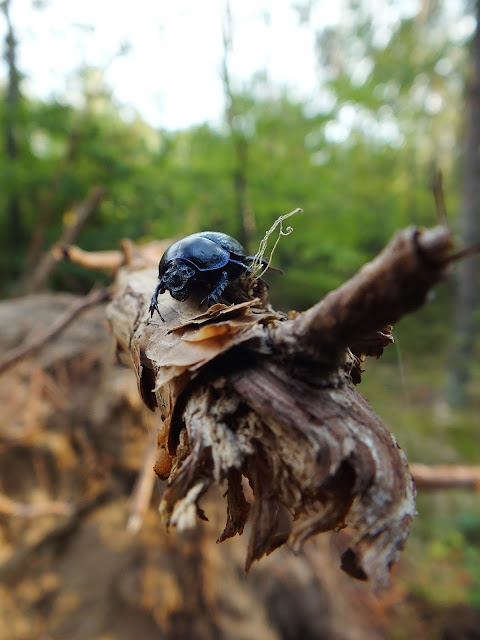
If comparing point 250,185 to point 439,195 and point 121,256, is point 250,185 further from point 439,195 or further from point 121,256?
point 439,195

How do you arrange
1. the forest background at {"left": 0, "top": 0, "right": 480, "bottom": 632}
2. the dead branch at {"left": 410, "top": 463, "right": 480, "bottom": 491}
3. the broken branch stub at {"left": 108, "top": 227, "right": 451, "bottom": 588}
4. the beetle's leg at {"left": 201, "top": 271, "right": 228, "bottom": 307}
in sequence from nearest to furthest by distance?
1. the broken branch stub at {"left": 108, "top": 227, "right": 451, "bottom": 588}
2. the beetle's leg at {"left": 201, "top": 271, "right": 228, "bottom": 307}
3. the dead branch at {"left": 410, "top": 463, "right": 480, "bottom": 491}
4. the forest background at {"left": 0, "top": 0, "right": 480, "bottom": 632}

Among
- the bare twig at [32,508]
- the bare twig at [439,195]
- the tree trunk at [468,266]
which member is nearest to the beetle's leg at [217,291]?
the bare twig at [439,195]

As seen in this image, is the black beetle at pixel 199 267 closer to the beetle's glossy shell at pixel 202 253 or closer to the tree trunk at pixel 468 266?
the beetle's glossy shell at pixel 202 253

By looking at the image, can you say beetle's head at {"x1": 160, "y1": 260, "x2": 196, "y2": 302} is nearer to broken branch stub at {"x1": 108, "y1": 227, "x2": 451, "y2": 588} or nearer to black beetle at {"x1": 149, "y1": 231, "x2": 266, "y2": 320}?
black beetle at {"x1": 149, "y1": 231, "x2": 266, "y2": 320}

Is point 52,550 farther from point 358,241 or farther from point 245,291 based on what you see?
point 358,241

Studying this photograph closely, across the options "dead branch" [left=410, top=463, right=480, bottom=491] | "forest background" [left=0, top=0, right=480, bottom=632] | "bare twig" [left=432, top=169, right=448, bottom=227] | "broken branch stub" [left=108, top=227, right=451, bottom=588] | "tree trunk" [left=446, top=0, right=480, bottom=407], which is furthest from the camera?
"tree trunk" [left=446, top=0, right=480, bottom=407]

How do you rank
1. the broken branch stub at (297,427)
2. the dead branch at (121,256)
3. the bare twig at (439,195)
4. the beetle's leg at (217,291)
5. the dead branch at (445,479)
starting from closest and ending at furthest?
the bare twig at (439,195) < the broken branch stub at (297,427) < the beetle's leg at (217,291) < the dead branch at (121,256) < the dead branch at (445,479)

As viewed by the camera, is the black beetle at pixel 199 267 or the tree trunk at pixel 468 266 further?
the tree trunk at pixel 468 266


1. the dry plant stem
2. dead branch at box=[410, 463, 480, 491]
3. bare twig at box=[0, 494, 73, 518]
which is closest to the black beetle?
the dry plant stem
